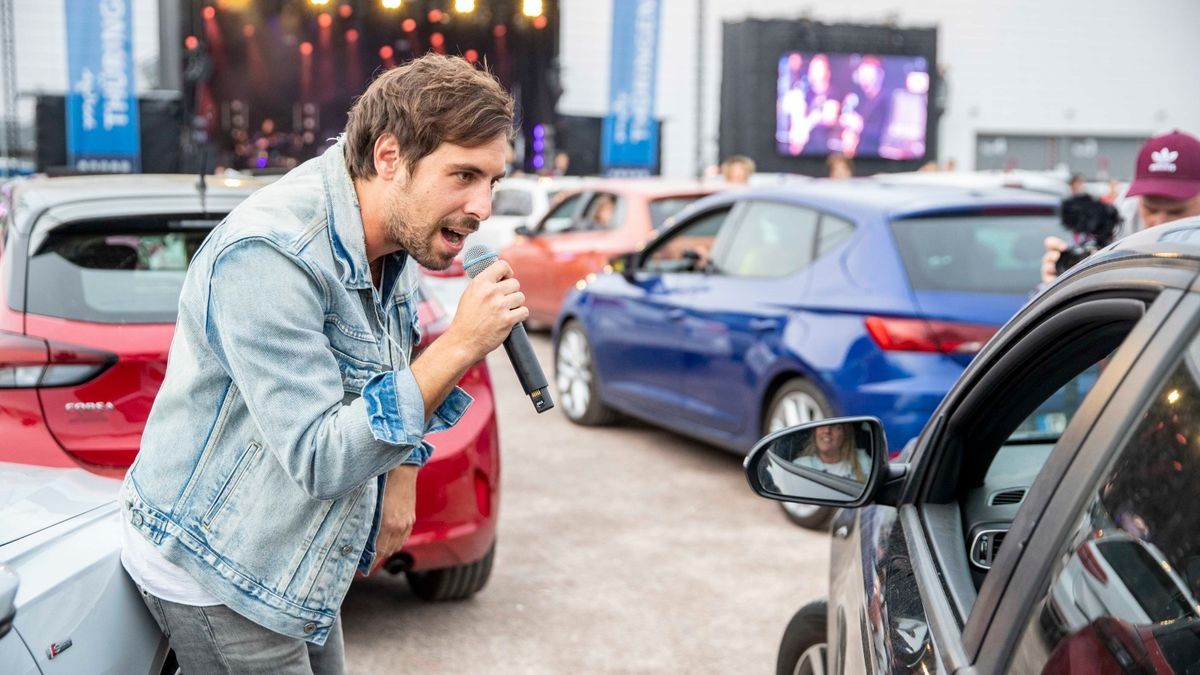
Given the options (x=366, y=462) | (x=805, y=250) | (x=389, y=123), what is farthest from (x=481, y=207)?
(x=805, y=250)

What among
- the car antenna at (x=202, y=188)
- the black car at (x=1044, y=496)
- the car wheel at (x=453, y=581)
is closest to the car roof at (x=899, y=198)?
the car wheel at (x=453, y=581)

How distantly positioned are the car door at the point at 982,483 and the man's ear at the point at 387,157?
98 cm

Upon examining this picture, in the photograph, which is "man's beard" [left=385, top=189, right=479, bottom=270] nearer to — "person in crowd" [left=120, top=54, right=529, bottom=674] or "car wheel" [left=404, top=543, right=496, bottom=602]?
"person in crowd" [left=120, top=54, right=529, bottom=674]

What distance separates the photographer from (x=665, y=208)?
414 inches

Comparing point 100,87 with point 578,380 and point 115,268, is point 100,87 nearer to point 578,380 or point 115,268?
point 578,380

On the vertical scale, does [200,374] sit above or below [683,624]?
above

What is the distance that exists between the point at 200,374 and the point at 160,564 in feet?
1.09

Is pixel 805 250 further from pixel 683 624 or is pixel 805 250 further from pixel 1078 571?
pixel 1078 571

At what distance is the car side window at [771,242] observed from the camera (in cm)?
629

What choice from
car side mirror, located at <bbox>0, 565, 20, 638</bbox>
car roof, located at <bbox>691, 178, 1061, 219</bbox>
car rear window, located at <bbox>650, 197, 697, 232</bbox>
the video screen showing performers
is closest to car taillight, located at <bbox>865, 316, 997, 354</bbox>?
car roof, located at <bbox>691, 178, 1061, 219</bbox>

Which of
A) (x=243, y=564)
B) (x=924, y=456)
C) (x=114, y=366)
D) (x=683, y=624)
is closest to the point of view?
(x=243, y=564)

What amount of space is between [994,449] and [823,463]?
11.8 inches

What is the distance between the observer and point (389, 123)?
2.00m

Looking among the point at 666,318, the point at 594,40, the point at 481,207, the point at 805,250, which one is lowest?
the point at 666,318
